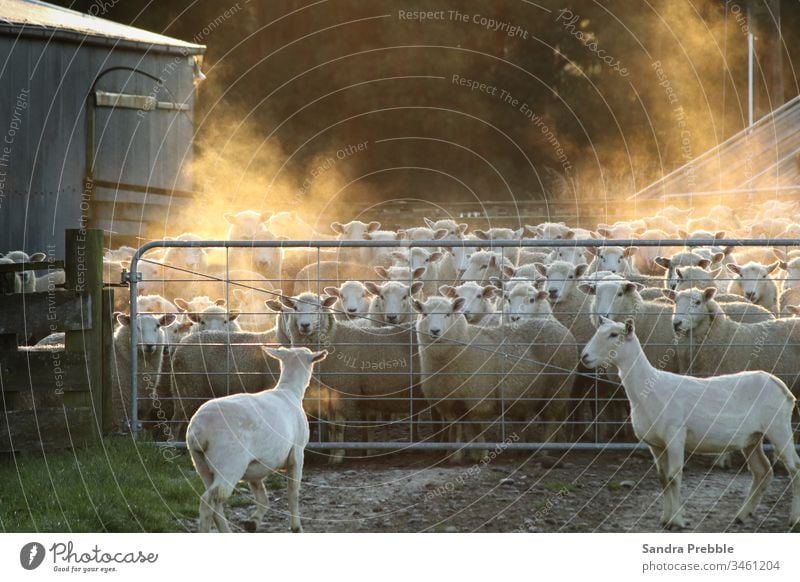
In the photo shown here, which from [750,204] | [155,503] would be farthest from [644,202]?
[155,503]

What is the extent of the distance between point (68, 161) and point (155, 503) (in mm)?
13410

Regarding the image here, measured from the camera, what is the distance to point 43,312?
9.63 meters

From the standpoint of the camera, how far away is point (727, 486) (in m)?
9.48

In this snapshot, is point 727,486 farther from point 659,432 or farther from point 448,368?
point 448,368

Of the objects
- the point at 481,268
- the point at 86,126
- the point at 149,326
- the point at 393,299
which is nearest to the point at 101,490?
the point at 149,326

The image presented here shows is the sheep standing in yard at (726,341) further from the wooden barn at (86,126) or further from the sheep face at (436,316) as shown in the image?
the wooden barn at (86,126)

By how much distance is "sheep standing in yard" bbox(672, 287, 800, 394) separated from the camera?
11484 millimetres

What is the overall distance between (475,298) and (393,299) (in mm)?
896

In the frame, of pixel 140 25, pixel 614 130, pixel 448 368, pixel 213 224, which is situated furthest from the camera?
pixel 614 130

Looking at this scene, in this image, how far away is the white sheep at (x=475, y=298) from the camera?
12211mm

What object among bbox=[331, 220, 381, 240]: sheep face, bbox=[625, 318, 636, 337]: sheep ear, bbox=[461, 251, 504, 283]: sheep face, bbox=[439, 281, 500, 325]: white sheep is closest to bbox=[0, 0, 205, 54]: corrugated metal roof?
bbox=[331, 220, 381, 240]: sheep face

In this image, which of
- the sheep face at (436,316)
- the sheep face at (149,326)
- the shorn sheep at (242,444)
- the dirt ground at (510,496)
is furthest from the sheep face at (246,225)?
the shorn sheep at (242,444)

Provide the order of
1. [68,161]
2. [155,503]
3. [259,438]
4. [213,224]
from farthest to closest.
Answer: [213,224] < [68,161] < [155,503] < [259,438]

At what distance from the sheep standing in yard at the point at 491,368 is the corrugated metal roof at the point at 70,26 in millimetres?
11301
